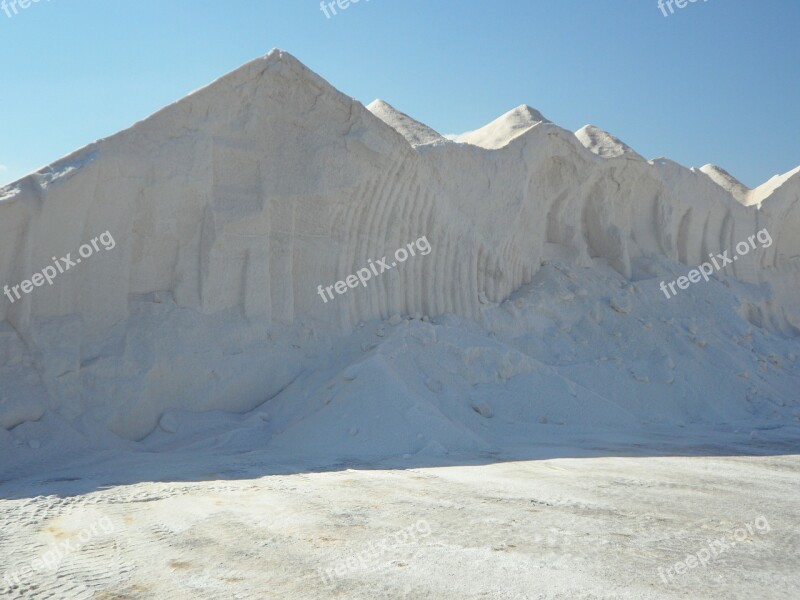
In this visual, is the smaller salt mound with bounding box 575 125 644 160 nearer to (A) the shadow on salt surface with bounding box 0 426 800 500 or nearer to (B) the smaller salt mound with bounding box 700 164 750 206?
(B) the smaller salt mound with bounding box 700 164 750 206

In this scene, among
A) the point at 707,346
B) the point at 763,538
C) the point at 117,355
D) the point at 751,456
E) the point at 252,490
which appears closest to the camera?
the point at 763,538

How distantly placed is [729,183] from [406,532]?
17671 millimetres

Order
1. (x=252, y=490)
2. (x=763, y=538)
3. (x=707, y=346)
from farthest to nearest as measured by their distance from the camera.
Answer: (x=707, y=346), (x=252, y=490), (x=763, y=538)

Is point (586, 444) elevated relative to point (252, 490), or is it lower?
lower

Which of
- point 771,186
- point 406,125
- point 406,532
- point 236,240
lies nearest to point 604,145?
point 406,125

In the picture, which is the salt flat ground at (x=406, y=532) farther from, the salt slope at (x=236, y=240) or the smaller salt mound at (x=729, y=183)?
the smaller salt mound at (x=729, y=183)

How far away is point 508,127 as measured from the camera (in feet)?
43.4

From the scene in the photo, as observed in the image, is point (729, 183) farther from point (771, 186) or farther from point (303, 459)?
point (303, 459)

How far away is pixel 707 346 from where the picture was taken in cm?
1303

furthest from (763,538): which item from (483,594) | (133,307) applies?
(133,307)

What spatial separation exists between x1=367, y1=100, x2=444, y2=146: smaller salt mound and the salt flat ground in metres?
6.84

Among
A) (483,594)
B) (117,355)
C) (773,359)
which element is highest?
(117,355)

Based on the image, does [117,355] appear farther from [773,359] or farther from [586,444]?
[773,359]

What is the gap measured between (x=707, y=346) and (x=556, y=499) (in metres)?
8.82
